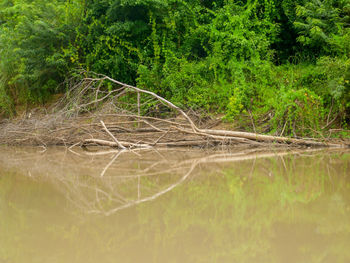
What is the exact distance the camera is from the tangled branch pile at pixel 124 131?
28.9ft

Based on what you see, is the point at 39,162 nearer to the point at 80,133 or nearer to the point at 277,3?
the point at 80,133

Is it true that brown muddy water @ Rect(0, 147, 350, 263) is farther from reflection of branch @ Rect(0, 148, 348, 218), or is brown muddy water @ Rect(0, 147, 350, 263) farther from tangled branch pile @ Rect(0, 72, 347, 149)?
tangled branch pile @ Rect(0, 72, 347, 149)

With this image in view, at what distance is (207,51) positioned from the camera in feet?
41.1

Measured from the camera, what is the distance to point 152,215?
315 centimetres

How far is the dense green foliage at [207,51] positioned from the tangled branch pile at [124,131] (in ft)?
2.34

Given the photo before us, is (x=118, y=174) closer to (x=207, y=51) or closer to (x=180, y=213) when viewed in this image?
(x=180, y=213)

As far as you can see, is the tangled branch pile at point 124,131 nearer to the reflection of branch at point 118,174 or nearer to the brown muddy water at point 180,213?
the reflection of branch at point 118,174

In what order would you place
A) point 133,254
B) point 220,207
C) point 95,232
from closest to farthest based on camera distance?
1. point 133,254
2. point 95,232
3. point 220,207

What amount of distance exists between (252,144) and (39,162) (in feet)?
14.9

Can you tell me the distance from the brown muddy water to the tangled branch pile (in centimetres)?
274

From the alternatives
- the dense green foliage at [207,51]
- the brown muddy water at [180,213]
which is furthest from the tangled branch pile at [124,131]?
the brown muddy water at [180,213]

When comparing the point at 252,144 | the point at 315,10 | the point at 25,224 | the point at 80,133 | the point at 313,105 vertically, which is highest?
the point at 315,10

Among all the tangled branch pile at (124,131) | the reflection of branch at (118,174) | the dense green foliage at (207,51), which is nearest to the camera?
the reflection of branch at (118,174)

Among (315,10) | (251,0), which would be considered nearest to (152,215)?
(315,10)
